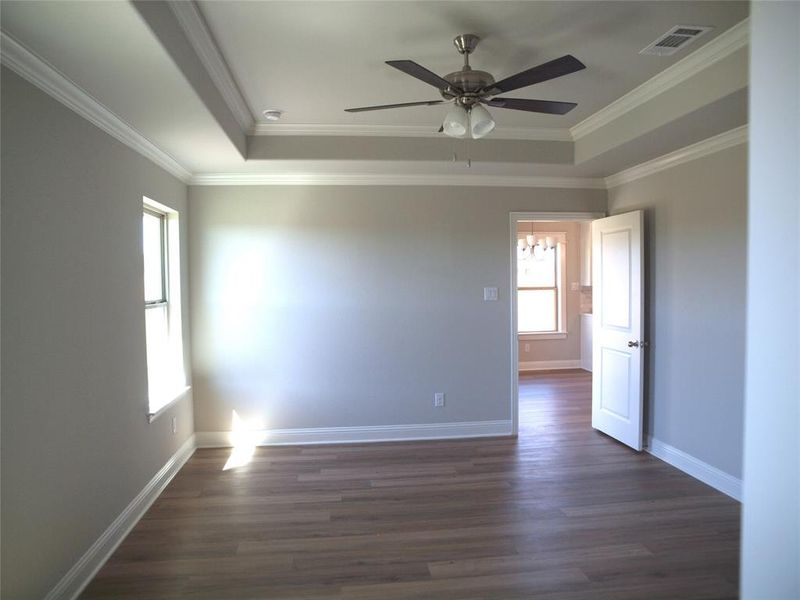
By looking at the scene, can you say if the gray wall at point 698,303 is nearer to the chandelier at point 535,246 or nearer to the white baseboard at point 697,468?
the white baseboard at point 697,468

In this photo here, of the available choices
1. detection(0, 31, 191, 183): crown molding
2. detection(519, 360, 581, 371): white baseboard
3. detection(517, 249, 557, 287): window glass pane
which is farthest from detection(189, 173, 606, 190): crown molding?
detection(519, 360, 581, 371): white baseboard

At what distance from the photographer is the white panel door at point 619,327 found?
3971 mm

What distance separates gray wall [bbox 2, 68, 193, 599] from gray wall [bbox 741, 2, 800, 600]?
2391mm

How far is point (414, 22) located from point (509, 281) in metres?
2.67

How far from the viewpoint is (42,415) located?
6.55ft

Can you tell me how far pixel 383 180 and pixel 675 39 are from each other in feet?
8.07

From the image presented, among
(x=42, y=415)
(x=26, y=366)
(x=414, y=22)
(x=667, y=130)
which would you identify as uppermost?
(x=414, y=22)

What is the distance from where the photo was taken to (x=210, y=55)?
2.46 meters

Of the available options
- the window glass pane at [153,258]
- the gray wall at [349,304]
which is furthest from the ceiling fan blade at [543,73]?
the window glass pane at [153,258]

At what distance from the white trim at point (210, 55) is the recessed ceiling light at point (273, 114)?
114 millimetres

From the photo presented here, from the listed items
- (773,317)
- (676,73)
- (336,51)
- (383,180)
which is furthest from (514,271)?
(773,317)

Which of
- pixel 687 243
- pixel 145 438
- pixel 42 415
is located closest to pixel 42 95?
pixel 42 415

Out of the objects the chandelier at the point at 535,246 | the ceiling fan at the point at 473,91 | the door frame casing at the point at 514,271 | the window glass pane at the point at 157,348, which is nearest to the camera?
the ceiling fan at the point at 473,91

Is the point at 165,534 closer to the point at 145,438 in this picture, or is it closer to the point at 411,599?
the point at 145,438
